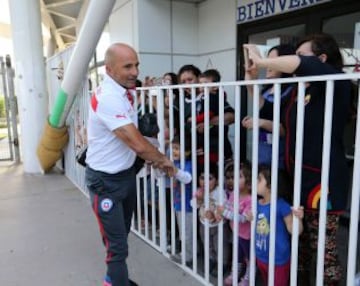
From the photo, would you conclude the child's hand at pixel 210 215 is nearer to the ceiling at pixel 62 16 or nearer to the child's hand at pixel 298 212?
the child's hand at pixel 298 212

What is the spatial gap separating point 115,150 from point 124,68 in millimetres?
475

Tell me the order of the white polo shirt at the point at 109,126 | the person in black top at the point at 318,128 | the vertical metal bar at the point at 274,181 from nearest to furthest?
the person in black top at the point at 318,128 < the vertical metal bar at the point at 274,181 < the white polo shirt at the point at 109,126

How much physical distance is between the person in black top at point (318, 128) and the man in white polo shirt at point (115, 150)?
0.73 m

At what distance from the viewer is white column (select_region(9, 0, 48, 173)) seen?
534 centimetres

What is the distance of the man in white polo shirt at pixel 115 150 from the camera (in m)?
1.99

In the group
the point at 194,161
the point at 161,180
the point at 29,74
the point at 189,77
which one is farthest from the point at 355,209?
the point at 29,74

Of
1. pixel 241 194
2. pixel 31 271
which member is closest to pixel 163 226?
pixel 241 194

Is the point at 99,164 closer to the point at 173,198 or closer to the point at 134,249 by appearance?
the point at 173,198

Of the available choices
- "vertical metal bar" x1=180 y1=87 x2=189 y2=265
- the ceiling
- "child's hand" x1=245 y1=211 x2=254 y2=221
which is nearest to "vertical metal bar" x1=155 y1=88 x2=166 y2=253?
"vertical metal bar" x1=180 y1=87 x2=189 y2=265

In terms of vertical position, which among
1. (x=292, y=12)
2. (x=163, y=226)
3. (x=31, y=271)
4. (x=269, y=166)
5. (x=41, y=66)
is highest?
(x=292, y=12)

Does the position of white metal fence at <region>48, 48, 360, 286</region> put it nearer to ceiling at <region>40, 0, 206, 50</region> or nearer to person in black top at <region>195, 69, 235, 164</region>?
person in black top at <region>195, 69, 235, 164</region>

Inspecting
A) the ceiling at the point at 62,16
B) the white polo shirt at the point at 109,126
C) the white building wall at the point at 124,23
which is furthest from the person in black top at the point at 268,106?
the ceiling at the point at 62,16

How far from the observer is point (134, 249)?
301cm

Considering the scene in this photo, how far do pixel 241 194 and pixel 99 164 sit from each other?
894mm
